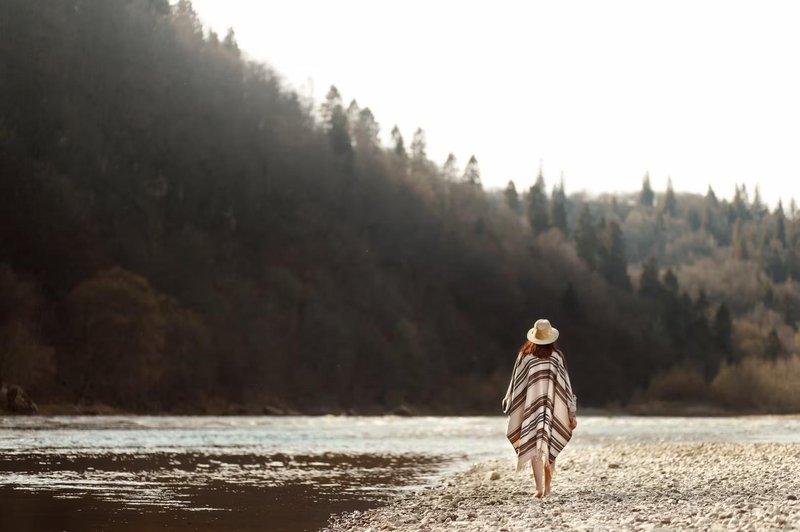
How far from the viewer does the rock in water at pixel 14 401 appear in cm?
8110

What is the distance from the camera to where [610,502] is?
57.4ft

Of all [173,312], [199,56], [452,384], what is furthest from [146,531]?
[199,56]

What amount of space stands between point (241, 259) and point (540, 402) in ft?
384

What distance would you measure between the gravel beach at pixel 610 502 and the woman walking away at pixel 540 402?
87 cm

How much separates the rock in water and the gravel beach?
6161 centimetres

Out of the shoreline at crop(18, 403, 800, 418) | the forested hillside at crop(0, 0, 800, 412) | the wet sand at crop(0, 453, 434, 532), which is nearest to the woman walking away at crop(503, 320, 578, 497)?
the wet sand at crop(0, 453, 434, 532)

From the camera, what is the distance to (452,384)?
13588 centimetres

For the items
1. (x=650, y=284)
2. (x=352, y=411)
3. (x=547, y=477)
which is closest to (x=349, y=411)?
(x=352, y=411)

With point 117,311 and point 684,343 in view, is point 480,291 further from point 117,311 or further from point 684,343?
point 117,311

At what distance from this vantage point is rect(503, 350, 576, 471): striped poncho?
1759cm

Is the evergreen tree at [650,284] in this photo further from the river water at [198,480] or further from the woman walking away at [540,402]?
the woman walking away at [540,402]

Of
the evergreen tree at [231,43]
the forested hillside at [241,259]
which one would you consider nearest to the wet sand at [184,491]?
the forested hillside at [241,259]

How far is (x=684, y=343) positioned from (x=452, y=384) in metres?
62.4

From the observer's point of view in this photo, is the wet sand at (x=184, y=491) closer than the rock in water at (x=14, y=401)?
Yes
